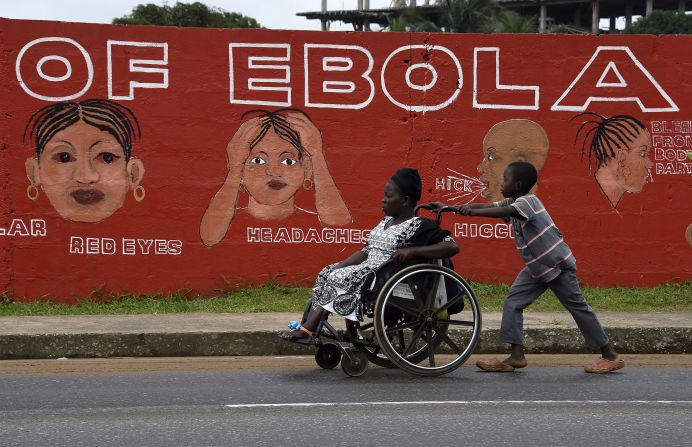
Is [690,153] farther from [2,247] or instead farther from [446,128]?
[2,247]

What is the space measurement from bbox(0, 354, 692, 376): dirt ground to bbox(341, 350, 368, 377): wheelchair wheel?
1.94 ft

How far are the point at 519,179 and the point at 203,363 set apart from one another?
2.58m

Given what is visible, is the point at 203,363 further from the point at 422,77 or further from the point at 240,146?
the point at 422,77

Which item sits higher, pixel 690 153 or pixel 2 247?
pixel 690 153

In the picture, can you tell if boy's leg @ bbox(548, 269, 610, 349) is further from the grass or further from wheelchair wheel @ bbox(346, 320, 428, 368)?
the grass

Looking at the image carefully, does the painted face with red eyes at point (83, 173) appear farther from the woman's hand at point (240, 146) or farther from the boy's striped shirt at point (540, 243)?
the boy's striped shirt at point (540, 243)

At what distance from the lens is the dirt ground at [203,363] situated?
7.33m

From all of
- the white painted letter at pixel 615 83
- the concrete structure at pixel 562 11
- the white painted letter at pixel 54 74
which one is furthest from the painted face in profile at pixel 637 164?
the concrete structure at pixel 562 11

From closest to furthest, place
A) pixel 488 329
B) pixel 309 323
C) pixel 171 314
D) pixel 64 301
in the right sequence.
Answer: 1. pixel 309 323
2. pixel 488 329
3. pixel 171 314
4. pixel 64 301

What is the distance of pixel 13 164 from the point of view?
392 inches

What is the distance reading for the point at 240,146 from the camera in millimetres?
10266

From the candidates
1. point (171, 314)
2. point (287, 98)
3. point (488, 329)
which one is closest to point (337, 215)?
point (287, 98)

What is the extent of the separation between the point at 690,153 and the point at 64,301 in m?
6.24

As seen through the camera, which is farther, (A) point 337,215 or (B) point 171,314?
(A) point 337,215
